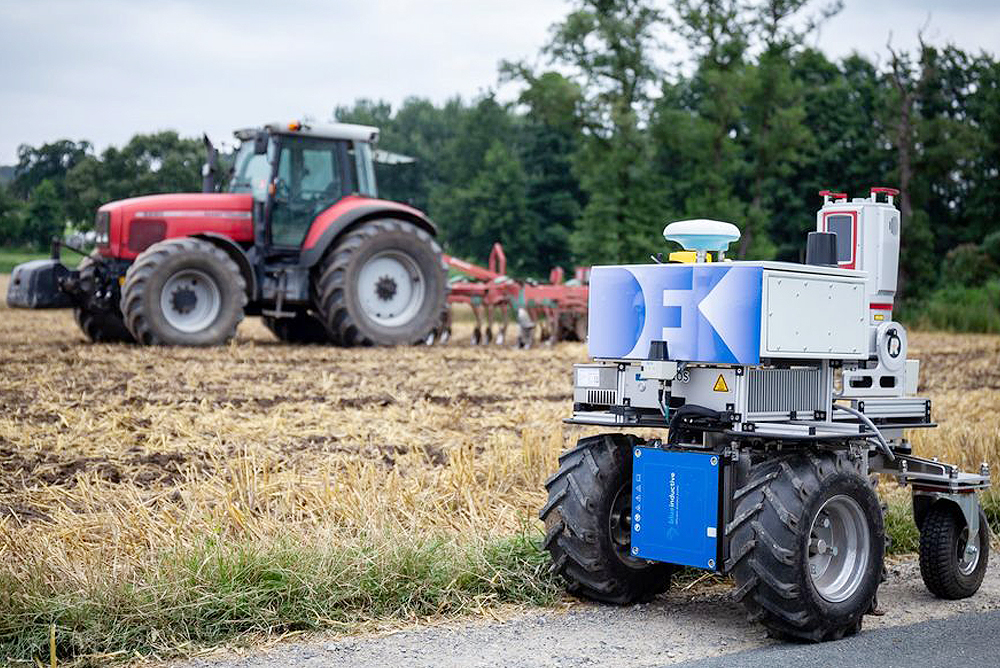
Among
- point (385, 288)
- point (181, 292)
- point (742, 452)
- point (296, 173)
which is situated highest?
point (296, 173)

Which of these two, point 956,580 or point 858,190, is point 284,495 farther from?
point 858,190

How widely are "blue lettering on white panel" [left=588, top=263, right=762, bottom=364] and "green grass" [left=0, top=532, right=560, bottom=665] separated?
47.7 inches

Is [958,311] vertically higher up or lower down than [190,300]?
higher up

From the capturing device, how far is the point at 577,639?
5.33 metres

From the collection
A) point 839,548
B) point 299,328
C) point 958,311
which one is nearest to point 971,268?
point 958,311

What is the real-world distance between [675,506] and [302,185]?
41.5 ft

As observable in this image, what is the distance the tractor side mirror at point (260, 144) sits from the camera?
1650cm

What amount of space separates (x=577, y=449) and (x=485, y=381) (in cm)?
766

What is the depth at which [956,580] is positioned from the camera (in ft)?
20.2

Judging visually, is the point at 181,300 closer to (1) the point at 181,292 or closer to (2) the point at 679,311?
(1) the point at 181,292

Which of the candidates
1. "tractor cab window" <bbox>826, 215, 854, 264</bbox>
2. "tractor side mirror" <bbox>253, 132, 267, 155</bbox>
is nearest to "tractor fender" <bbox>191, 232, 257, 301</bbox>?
"tractor side mirror" <bbox>253, 132, 267, 155</bbox>

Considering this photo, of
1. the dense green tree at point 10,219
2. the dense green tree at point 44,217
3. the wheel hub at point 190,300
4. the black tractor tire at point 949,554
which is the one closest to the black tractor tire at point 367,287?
the wheel hub at point 190,300

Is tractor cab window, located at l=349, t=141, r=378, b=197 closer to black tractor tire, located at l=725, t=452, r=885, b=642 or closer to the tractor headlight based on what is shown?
the tractor headlight

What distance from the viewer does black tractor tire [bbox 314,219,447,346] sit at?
56.5 ft
